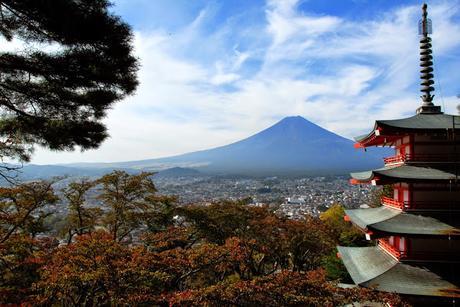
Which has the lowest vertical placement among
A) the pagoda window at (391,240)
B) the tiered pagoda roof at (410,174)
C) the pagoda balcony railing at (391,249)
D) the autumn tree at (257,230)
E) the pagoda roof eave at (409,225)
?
the autumn tree at (257,230)

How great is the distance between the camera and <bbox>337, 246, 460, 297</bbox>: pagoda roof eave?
28.3 ft

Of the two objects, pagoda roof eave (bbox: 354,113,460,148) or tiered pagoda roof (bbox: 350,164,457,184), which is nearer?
tiered pagoda roof (bbox: 350,164,457,184)

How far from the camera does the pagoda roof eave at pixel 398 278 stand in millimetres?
8625

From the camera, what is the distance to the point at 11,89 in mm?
5691

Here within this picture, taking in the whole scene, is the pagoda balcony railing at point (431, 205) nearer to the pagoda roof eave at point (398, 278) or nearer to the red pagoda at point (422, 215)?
the red pagoda at point (422, 215)

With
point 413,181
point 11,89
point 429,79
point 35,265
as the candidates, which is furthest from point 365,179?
point 35,265

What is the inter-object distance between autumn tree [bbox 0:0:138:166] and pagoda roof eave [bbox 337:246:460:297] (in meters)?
7.24

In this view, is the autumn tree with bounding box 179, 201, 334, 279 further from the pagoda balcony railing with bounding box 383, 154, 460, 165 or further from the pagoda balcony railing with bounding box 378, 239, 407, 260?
the pagoda balcony railing with bounding box 383, 154, 460, 165

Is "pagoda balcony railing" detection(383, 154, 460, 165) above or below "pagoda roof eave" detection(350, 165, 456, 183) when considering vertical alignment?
above

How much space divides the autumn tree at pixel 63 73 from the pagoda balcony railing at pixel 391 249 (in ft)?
26.4

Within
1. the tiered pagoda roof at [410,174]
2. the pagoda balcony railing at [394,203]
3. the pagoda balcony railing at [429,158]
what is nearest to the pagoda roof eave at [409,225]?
the pagoda balcony railing at [394,203]

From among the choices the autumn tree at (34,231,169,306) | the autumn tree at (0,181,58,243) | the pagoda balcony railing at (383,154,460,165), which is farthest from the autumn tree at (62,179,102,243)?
the pagoda balcony railing at (383,154,460,165)

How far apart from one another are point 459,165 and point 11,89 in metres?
10.4

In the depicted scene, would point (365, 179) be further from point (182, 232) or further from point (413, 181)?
point (182, 232)
